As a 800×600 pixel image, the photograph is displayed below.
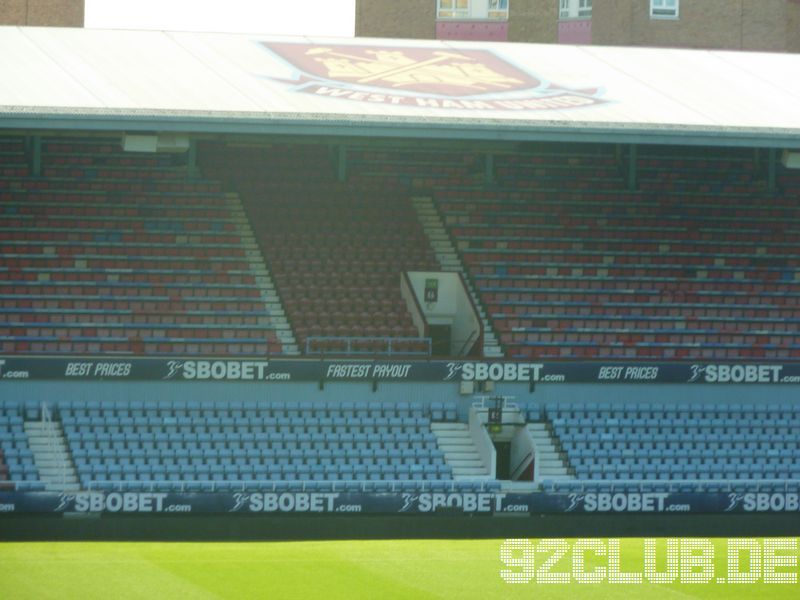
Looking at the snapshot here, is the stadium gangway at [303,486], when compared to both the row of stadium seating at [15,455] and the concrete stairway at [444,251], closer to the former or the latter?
the row of stadium seating at [15,455]

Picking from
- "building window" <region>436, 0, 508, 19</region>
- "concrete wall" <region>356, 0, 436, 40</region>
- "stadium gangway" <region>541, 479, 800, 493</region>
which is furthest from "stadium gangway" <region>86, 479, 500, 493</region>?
"building window" <region>436, 0, 508, 19</region>

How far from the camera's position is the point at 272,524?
29766 mm

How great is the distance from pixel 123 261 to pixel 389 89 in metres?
6.67

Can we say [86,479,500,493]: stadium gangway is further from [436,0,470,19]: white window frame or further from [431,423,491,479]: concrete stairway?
[436,0,470,19]: white window frame

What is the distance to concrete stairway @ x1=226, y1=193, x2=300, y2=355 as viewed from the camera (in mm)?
33906

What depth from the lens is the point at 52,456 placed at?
30609 mm

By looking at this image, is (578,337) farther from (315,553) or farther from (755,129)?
(315,553)

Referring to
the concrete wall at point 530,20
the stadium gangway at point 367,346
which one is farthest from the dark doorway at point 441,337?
the concrete wall at point 530,20

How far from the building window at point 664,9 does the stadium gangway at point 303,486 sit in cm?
2745

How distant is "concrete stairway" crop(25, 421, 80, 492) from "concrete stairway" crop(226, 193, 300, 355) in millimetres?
5073

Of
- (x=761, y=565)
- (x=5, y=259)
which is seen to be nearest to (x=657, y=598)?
(x=761, y=565)

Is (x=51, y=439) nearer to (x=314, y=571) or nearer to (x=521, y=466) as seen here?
(x=314, y=571)

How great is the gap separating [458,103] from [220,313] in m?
6.56

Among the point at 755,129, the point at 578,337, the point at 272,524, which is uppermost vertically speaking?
the point at 755,129
